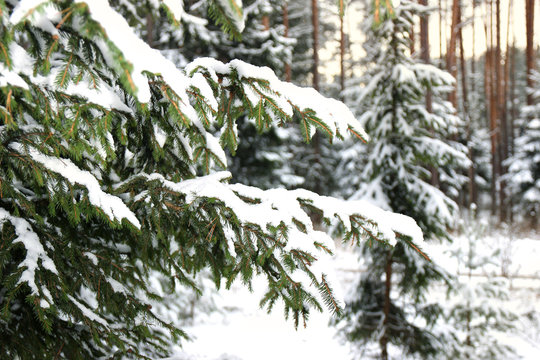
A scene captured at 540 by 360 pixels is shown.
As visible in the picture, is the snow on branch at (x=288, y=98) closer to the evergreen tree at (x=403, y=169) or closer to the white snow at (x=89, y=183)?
the white snow at (x=89, y=183)

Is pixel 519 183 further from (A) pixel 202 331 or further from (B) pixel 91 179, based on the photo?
(B) pixel 91 179

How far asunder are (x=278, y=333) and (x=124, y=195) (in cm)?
747

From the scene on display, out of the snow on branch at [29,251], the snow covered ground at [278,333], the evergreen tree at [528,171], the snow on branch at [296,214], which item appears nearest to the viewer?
the snow on branch at [29,251]

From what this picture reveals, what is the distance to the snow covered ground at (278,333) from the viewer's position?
732 centimetres

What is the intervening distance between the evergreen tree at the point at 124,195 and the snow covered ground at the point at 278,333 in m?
3.57

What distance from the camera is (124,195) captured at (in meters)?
2.56

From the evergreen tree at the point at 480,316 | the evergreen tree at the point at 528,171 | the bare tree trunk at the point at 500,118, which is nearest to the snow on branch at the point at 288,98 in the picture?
the evergreen tree at the point at 480,316

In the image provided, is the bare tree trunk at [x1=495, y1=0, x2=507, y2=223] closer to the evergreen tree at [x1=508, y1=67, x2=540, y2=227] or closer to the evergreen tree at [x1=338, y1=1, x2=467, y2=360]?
the evergreen tree at [x1=508, y1=67, x2=540, y2=227]

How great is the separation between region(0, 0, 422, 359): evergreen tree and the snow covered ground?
3.57 meters

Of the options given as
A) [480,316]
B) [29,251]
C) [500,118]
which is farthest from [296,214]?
[500,118]

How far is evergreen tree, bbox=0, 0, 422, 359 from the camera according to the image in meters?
1.87

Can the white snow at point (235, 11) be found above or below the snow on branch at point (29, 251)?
above

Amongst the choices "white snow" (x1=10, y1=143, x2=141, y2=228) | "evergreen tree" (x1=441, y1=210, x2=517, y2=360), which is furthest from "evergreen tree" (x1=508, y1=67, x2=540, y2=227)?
"white snow" (x1=10, y1=143, x2=141, y2=228)

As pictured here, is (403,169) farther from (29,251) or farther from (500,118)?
(500,118)
